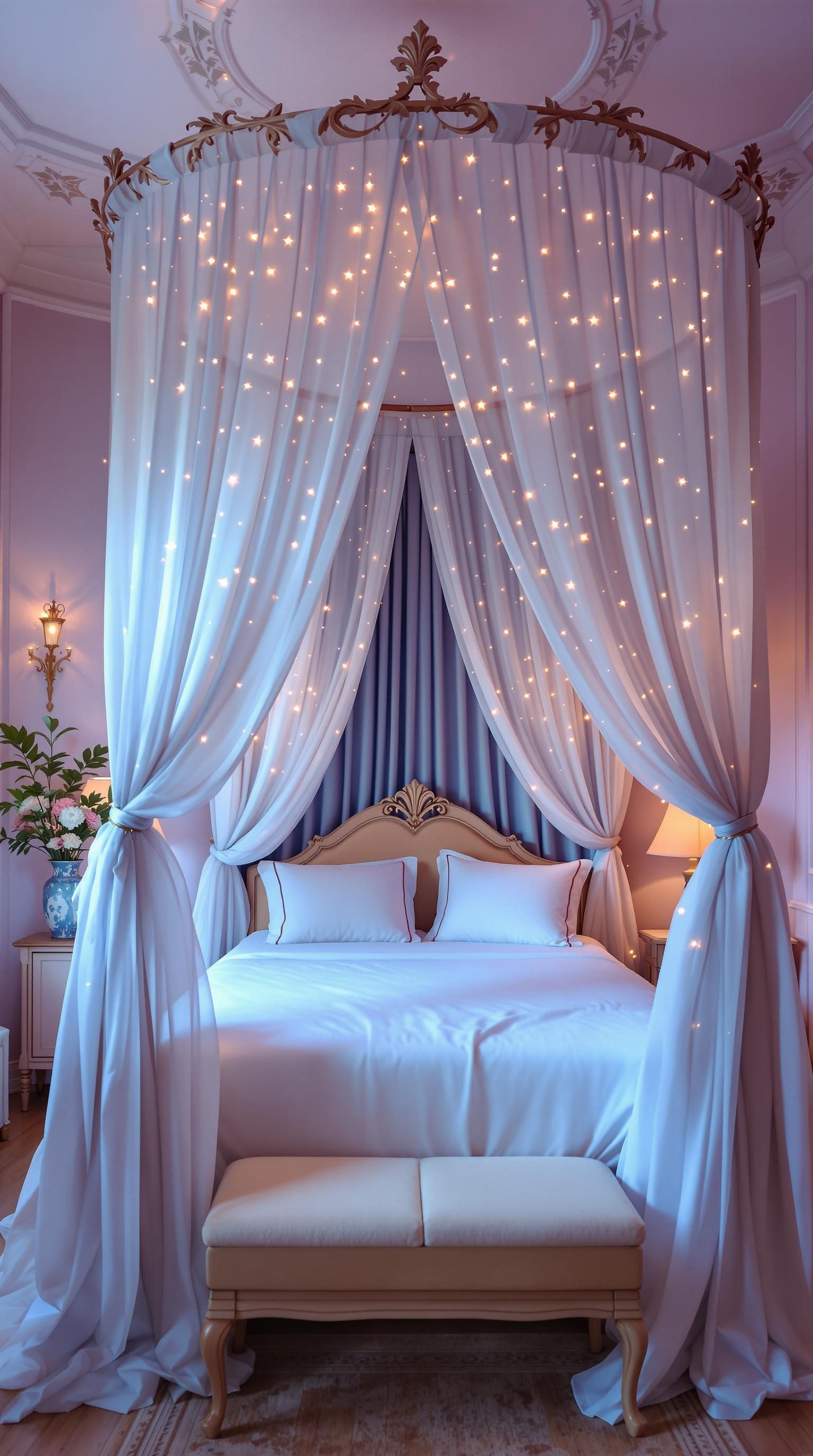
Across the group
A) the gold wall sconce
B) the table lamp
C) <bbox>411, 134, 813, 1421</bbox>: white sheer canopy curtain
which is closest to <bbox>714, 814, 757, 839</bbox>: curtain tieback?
<bbox>411, 134, 813, 1421</bbox>: white sheer canopy curtain

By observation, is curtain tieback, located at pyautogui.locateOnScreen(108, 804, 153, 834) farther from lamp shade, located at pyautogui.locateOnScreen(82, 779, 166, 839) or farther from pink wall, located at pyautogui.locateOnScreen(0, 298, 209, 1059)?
pink wall, located at pyautogui.locateOnScreen(0, 298, 209, 1059)

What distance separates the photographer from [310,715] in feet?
14.2

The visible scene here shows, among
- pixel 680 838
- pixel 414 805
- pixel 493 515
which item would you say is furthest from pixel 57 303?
pixel 680 838

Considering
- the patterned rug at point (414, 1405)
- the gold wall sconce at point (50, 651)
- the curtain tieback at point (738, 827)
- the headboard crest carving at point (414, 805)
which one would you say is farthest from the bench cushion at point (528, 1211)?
the gold wall sconce at point (50, 651)

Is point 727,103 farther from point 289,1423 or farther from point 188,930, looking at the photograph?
point 289,1423

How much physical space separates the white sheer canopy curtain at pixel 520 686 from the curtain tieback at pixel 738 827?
1.88m

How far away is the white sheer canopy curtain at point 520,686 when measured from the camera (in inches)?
169

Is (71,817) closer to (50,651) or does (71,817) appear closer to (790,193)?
(50,651)

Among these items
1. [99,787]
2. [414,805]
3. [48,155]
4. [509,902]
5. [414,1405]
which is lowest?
[414,1405]

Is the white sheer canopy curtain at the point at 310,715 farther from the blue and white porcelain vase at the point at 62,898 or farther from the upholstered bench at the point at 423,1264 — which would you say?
the upholstered bench at the point at 423,1264

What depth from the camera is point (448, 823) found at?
4.68 metres

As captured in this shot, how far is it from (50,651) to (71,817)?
2.71ft

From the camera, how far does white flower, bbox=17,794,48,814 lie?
3.89 metres

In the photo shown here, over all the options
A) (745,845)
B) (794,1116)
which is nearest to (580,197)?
(745,845)
